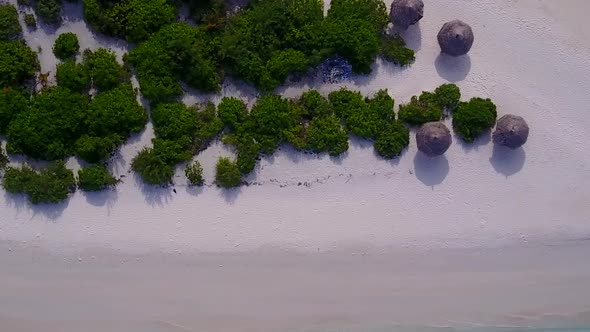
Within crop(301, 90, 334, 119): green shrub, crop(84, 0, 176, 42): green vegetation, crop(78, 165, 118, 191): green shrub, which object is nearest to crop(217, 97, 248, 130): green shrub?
crop(301, 90, 334, 119): green shrub

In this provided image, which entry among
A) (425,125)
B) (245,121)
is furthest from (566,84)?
(245,121)

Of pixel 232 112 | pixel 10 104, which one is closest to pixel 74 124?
pixel 10 104

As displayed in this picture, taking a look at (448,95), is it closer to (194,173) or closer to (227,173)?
(227,173)

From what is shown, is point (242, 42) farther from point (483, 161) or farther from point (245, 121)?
point (483, 161)

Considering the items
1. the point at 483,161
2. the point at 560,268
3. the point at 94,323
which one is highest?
the point at 483,161

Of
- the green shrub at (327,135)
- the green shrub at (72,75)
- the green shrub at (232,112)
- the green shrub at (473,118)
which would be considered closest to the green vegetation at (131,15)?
the green shrub at (72,75)

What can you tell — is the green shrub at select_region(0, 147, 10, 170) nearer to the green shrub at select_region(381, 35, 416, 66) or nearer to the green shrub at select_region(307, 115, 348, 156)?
the green shrub at select_region(307, 115, 348, 156)

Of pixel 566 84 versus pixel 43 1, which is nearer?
pixel 43 1

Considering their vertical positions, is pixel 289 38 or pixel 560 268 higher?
pixel 289 38
